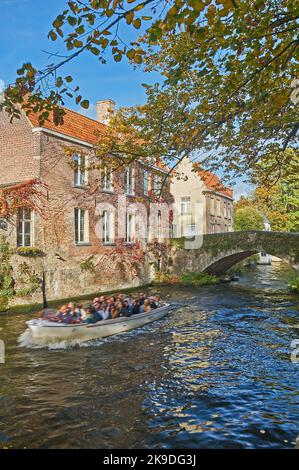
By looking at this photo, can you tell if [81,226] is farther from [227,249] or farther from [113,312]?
[227,249]

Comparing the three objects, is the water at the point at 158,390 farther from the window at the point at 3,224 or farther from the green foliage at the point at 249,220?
the green foliage at the point at 249,220

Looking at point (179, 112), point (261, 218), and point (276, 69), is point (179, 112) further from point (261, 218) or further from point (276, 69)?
point (261, 218)

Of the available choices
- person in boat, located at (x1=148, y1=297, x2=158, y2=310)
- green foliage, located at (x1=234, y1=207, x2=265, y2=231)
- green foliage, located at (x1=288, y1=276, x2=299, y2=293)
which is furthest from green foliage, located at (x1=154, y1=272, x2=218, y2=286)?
green foliage, located at (x1=234, y1=207, x2=265, y2=231)

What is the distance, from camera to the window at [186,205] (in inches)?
1458

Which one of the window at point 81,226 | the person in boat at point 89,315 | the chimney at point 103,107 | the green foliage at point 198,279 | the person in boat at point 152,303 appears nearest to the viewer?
the person in boat at point 89,315

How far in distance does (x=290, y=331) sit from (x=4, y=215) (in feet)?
38.7

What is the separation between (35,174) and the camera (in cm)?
1817

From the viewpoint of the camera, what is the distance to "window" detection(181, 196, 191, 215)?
121ft

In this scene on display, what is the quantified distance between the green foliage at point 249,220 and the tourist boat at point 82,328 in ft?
111

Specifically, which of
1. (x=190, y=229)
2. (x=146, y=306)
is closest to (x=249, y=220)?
(x=190, y=229)

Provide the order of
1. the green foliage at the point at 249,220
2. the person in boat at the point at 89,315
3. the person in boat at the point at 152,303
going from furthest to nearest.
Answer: the green foliage at the point at 249,220 → the person in boat at the point at 152,303 → the person in boat at the point at 89,315

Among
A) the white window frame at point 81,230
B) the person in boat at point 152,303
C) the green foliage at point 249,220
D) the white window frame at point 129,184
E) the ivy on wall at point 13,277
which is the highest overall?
the white window frame at point 129,184

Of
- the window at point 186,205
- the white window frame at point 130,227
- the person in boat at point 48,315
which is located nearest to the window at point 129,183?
the white window frame at point 130,227

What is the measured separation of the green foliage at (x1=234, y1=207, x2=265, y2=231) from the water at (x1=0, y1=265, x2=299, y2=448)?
32659mm
